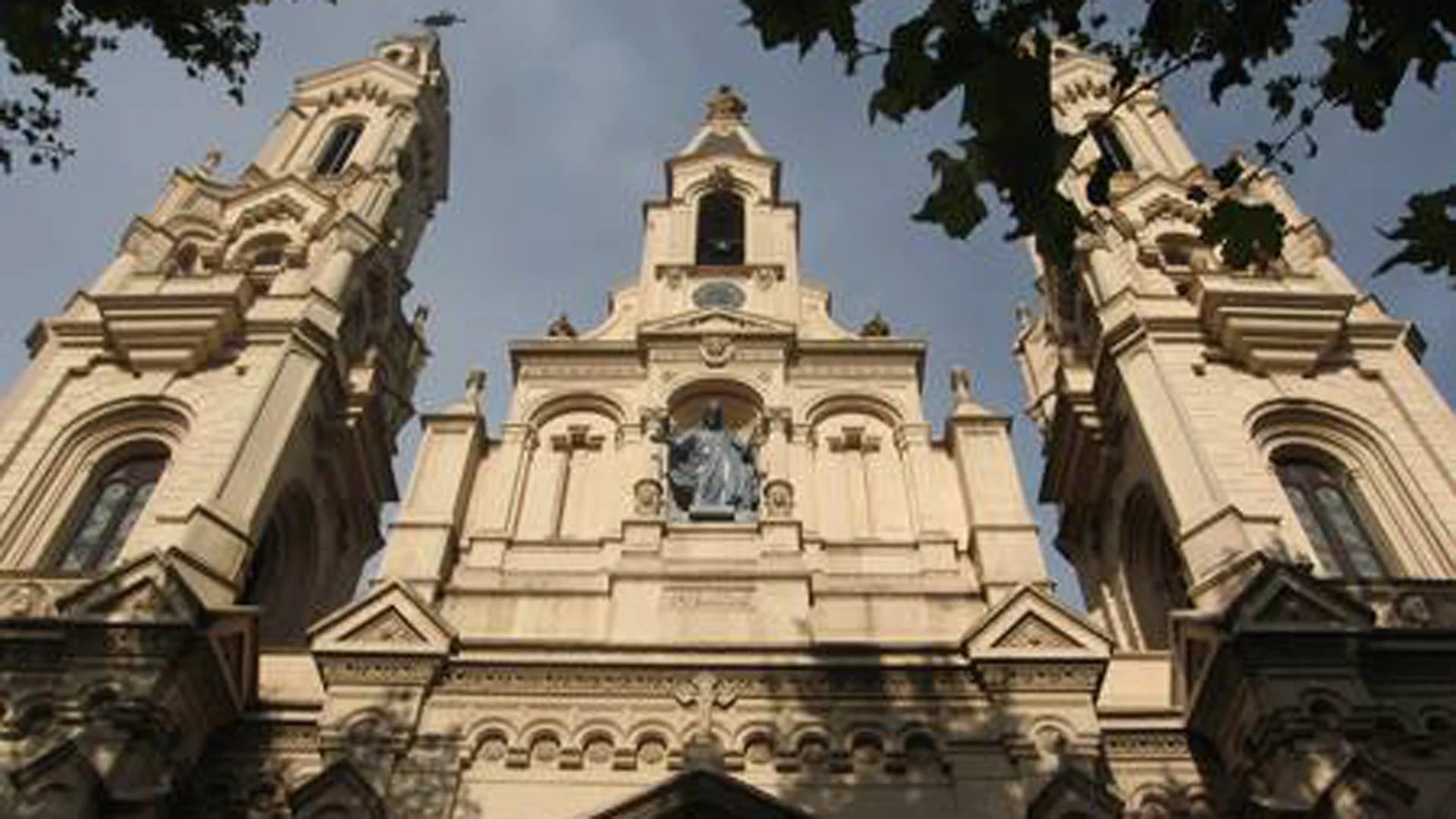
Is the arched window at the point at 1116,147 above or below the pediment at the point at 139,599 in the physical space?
above

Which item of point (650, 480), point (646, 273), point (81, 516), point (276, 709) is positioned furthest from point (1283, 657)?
point (81, 516)

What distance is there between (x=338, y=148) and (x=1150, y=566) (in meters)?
19.0

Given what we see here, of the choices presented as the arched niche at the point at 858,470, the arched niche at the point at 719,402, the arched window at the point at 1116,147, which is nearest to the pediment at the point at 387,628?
the arched niche at the point at 858,470

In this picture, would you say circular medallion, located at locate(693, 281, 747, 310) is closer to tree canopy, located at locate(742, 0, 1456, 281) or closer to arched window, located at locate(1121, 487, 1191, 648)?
arched window, located at locate(1121, 487, 1191, 648)

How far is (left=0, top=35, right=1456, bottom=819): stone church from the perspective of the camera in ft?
46.5

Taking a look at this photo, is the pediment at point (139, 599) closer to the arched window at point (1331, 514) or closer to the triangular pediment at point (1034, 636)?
the triangular pediment at point (1034, 636)

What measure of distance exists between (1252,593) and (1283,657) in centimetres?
84

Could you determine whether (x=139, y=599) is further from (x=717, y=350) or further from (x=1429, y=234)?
(x=1429, y=234)

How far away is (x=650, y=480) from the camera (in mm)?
18266

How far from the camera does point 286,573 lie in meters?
21.2

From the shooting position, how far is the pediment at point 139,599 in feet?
49.0

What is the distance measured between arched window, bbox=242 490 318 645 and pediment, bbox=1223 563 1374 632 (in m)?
13.0

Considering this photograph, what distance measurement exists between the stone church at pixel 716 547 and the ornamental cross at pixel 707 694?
37 mm

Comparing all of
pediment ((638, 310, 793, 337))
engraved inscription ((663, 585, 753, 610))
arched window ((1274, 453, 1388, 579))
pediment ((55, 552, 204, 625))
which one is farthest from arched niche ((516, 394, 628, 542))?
arched window ((1274, 453, 1388, 579))
